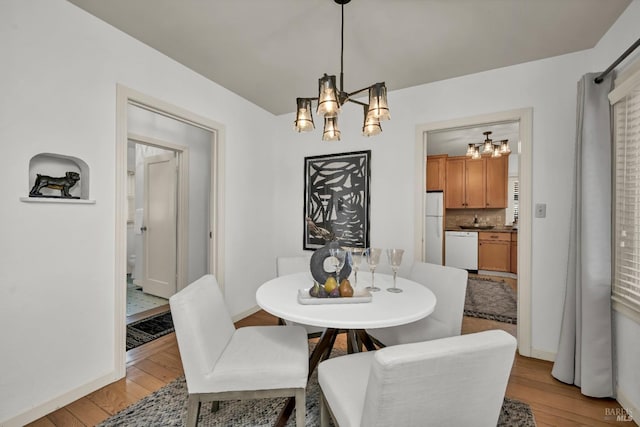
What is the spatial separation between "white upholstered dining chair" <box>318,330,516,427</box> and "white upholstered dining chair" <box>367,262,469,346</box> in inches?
33.3

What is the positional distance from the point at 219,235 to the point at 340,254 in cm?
172

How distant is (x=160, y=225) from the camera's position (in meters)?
3.84

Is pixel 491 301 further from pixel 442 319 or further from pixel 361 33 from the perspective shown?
pixel 361 33

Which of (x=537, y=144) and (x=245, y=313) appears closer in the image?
(x=537, y=144)

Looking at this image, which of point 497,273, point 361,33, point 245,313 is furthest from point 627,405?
point 497,273

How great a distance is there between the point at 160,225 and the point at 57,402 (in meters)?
2.43

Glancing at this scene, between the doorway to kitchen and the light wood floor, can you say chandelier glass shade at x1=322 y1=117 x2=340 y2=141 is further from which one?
the light wood floor

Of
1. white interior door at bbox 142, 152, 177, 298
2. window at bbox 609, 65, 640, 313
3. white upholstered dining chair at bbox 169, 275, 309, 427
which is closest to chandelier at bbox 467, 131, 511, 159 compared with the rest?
Answer: window at bbox 609, 65, 640, 313

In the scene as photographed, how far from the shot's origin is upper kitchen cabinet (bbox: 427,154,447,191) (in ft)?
19.0

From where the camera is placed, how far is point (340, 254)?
1.62 m

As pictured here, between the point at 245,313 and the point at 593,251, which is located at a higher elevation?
the point at 593,251

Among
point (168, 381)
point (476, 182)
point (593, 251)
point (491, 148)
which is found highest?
point (491, 148)

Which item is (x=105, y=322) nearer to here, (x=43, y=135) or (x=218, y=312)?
(x=218, y=312)

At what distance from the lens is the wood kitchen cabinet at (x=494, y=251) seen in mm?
5215
